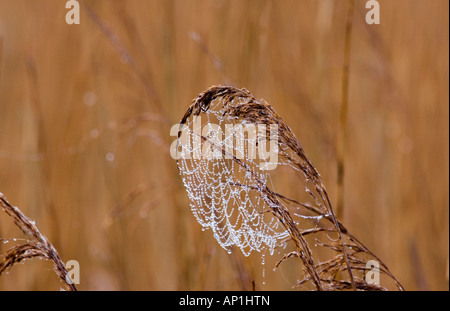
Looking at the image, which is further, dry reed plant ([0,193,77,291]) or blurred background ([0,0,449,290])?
blurred background ([0,0,449,290])

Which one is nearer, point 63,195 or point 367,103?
point 63,195

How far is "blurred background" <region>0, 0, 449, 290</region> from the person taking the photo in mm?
1577

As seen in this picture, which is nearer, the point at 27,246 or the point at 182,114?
the point at 27,246

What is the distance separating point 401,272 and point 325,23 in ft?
2.69

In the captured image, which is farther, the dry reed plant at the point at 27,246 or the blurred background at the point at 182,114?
the blurred background at the point at 182,114

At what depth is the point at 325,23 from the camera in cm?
151

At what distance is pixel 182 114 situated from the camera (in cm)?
205

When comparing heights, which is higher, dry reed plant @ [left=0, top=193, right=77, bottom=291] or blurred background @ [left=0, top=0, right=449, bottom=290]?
blurred background @ [left=0, top=0, right=449, bottom=290]

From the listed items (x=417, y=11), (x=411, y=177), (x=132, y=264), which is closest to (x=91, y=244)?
(x=132, y=264)

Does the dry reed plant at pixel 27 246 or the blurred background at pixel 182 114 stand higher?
the blurred background at pixel 182 114

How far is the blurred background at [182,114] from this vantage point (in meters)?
1.58

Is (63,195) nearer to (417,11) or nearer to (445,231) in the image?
(445,231)

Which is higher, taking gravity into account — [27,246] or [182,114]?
[182,114]

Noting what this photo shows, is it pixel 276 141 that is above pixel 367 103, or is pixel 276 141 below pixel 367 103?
below
